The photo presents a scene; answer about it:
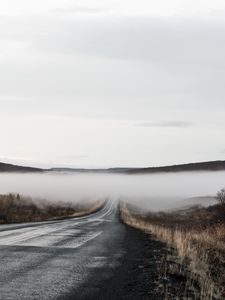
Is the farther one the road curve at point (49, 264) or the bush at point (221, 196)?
the bush at point (221, 196)

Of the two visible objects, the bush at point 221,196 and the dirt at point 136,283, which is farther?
the bush at point 221,196

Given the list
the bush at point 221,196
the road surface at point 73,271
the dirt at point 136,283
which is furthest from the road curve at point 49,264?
the bush at point 221,196

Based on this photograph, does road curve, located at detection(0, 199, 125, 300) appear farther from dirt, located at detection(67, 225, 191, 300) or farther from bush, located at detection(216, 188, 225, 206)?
bush, located at detection(216, 188, 225, 206)

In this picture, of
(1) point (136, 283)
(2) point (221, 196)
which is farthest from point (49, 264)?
(2) point (221, 196)

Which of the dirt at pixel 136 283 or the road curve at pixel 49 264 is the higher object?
the road curve at pixel 49 264

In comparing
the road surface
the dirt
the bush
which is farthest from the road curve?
the bush

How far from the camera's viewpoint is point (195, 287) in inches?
427

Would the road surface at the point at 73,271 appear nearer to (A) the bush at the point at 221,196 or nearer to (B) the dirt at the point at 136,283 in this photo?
(B) the dirt at the point at 136,283

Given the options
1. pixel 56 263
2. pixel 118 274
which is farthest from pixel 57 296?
pixel 56 263

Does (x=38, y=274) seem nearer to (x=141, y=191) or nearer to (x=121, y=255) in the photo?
(x=121, y=255)

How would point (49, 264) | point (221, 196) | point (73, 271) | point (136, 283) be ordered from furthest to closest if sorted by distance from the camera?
point (221, 196), point (49, 264), point (73, 271), point (136, 283)

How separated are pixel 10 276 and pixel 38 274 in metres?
0.68

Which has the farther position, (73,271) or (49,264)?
(49,264)

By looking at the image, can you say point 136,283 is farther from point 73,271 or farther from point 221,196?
point 221,196
